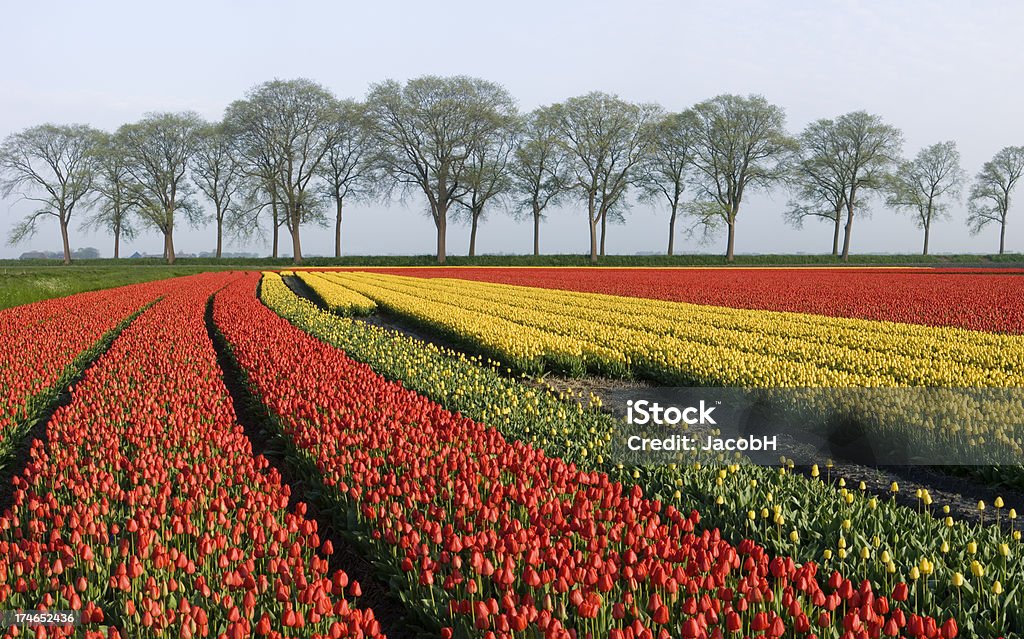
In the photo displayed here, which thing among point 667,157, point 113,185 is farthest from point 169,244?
point 667,157

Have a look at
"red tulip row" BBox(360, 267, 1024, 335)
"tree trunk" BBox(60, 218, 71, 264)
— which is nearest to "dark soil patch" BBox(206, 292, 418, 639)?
"red tulip row" BBox(360, 267, 1024, 335)

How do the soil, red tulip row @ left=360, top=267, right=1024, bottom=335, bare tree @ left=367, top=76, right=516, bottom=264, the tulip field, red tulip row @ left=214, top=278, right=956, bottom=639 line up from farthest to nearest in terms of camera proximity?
bare tree @ left=367, top=76, right=516, bottom=264 → red tulip row @ left=360, top=267, right=1024, bottom=335 → the soil → the tulip field → red tulip row @ left=214, top=278, right=956, bottom=639

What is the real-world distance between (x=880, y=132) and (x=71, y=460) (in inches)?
2490

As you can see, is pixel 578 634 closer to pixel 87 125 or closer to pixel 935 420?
pixel 935 420

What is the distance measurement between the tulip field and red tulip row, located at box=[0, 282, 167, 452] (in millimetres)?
74

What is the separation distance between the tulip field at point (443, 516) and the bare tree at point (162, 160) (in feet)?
173

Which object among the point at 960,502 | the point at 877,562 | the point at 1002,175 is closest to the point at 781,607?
the point at 877,562

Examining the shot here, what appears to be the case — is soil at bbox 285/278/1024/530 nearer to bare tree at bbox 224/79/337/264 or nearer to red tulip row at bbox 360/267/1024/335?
red tulip row at bbox 360/267/1024/335

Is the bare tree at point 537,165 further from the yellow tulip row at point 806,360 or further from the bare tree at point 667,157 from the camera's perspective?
the yellow tulip row at point 806,360

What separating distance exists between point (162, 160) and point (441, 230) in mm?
23617

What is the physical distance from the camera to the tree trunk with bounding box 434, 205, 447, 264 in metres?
53.8

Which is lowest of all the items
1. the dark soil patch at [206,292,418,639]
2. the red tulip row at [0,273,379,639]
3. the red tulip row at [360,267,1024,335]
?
the dark soil patch at [206,292,418,639]

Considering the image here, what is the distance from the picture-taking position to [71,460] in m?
4.78

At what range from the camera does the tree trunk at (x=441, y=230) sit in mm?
53787
